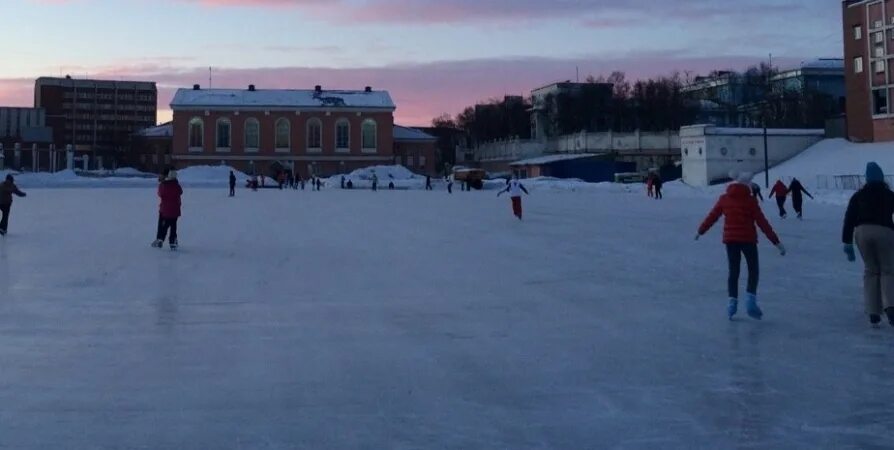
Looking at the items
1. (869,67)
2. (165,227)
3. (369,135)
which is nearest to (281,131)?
(369,135)

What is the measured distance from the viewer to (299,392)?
6129 millimetres

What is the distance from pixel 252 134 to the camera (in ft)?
302

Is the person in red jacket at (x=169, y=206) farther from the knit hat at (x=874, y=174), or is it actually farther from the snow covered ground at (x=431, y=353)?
the knit hat at (x=874, y=174)

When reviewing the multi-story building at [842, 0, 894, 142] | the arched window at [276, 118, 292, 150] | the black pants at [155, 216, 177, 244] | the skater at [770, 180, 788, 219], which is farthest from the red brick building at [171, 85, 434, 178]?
the black pants at [155, 216, 177, 244]

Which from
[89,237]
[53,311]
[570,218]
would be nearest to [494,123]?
[570,218]

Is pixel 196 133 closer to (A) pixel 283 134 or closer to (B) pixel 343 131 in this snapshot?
(A) pixel 283 134

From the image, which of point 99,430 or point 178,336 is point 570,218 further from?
point 99,430

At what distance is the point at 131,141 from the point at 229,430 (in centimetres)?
10830

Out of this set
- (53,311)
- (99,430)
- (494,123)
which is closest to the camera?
(99,430)

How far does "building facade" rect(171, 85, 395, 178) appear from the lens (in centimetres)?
9088

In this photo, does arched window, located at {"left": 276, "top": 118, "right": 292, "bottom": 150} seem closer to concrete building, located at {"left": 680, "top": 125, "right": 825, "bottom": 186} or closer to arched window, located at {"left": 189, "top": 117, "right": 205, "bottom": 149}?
arched window, located at {"left": 189, "top": 117, "right": 205, "bottom": 149}

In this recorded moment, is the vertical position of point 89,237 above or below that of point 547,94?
below

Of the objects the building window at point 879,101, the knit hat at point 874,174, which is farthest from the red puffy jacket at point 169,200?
the building window at point 879,101

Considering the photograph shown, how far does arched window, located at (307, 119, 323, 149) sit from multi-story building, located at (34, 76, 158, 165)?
210 feet
